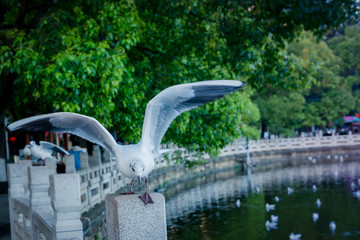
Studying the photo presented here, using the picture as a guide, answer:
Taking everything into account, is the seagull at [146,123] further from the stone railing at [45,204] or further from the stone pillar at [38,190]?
the stone pillar at [38,190]

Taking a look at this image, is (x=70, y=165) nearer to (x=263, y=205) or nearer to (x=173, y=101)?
(x=173, y=101)

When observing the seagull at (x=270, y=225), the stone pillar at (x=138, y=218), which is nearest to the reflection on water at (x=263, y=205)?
the seagull at (x=270, y=225)

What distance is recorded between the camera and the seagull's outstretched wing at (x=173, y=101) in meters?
3.39

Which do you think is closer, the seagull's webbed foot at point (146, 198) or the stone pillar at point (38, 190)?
the seagull's webbed foot at point (146, 198)

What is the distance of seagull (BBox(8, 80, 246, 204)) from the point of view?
3.24 m

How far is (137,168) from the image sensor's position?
3.09 meters

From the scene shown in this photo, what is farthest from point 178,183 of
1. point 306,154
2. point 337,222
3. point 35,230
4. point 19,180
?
point 35,230

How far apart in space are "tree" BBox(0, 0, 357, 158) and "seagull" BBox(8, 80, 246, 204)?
3.74m

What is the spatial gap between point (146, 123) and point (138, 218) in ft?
2.89

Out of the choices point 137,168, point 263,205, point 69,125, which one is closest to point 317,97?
point 263,205

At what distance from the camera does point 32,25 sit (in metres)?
10.3

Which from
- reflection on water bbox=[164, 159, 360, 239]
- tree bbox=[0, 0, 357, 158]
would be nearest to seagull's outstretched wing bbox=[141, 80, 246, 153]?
tree bbox=[0, 0, 357, 158]

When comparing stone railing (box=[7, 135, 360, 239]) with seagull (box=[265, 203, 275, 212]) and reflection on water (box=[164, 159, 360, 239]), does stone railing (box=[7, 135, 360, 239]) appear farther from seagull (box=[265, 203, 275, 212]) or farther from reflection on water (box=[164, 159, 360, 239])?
seagull (box=[265, 203, 275, 212])

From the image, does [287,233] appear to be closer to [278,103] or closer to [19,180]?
[19,180]
